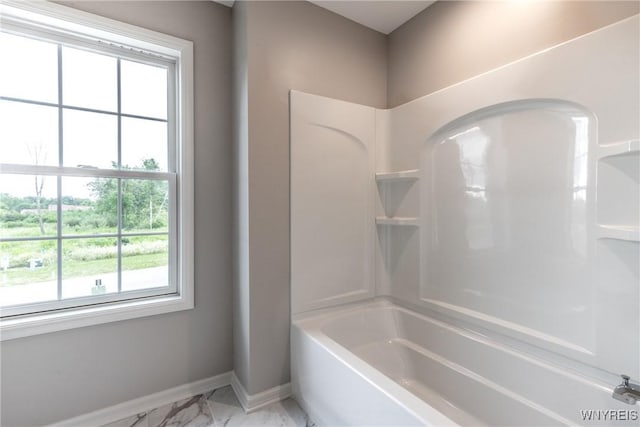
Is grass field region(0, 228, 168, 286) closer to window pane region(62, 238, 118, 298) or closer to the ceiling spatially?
window pane region(62, 238, 118, 298)

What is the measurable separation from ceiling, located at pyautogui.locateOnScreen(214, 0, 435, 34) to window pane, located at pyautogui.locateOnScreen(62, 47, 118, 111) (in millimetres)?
816

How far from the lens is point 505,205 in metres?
1.50

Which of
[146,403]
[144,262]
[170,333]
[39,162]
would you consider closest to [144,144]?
[39,162]

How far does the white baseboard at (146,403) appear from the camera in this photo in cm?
152

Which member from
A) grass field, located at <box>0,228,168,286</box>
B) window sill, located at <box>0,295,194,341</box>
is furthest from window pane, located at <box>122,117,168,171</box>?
window sill, located at <box>0,295,194,341</box>

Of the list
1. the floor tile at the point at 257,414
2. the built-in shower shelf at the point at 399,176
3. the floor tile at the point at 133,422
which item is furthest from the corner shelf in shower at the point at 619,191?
the floor tile at the point at 133,422

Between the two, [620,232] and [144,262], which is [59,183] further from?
[620,232]

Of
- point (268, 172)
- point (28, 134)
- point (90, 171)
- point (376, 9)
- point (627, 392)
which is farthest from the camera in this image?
point (376, 9)

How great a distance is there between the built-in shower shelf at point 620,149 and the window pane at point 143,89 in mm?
2296

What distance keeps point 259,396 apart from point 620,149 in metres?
2.12

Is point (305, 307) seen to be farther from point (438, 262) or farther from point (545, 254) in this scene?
point (545, 254)

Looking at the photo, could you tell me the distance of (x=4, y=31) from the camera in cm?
143

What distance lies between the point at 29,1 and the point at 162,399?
7.33 feet

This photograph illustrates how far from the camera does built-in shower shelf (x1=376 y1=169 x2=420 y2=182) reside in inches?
75.4
